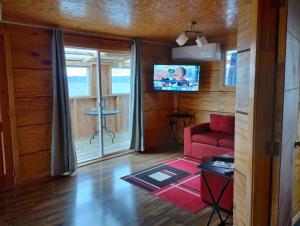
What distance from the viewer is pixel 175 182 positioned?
3.53 m

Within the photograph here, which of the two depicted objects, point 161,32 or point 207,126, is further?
point 207,126

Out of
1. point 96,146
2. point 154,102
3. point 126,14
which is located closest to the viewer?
point 126,14

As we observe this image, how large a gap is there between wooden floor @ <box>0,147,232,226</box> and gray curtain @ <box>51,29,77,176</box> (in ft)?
0.85

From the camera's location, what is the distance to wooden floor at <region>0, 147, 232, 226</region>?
259 centimetres

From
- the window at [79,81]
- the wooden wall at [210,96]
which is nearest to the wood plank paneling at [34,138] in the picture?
the window at [79,81]

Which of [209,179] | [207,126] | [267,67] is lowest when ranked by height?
[209,179]

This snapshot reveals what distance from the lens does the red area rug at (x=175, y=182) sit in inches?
118

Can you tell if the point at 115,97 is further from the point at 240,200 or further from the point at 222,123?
the point at 240,200

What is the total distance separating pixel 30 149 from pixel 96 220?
1.67 m

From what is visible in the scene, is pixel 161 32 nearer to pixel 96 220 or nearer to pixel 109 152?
pixel 109 152

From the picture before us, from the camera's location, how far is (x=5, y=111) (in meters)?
3.31

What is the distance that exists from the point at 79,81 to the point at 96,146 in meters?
1.75

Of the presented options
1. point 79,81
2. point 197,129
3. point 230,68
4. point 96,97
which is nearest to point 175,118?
point 197,129

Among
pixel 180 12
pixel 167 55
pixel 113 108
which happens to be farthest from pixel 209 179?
pixel 113 108
